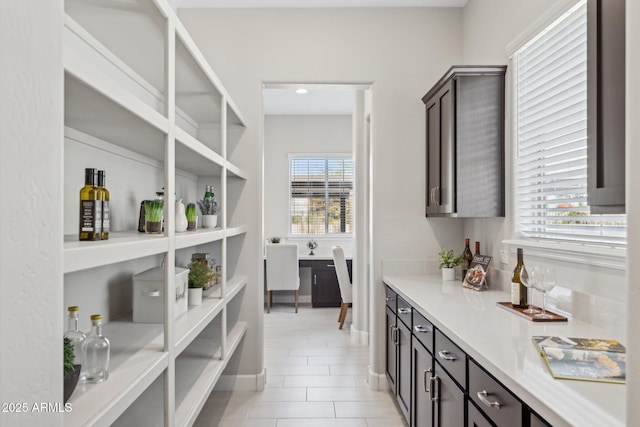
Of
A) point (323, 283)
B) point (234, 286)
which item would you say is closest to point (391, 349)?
point (234, 286)

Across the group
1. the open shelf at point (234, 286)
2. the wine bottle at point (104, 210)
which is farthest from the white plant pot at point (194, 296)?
the wine bottle at point (104, 210)

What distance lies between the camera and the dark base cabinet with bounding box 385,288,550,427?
48.0 inches

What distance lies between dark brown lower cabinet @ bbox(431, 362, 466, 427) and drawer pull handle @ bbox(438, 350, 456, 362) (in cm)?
7

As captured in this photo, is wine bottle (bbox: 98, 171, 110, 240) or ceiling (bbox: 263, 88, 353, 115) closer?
wine bottle (bbox: 98, 171, 110, 240)

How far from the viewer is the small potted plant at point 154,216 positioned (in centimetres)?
174

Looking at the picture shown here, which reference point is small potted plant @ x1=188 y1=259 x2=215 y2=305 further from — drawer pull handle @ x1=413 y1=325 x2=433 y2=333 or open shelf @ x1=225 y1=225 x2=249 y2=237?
drawer pull handle @ x1=413 y1=325 x2=433 y2=333

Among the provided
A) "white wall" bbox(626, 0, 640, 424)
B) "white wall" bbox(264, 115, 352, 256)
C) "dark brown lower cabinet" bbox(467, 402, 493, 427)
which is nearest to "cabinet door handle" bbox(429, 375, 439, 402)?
"dark brown lower cabinet" bbox(467, 402, 493, 427)

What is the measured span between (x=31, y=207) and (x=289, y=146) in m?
6.06

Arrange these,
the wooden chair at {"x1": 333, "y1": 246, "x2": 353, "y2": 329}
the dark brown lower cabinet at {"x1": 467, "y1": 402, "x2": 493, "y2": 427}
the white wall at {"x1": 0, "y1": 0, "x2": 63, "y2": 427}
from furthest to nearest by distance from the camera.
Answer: the wooden chair at {"x1": 333, "y1": 246, "x2": 353, "y2": 329} < the dark brown lower cabinet at {"x1": 467, "y1": 402, "x2": 493, "y2": 427} < the white wall at {"x1": 0, "y1": 0, "x2": 63, "y2": 427}

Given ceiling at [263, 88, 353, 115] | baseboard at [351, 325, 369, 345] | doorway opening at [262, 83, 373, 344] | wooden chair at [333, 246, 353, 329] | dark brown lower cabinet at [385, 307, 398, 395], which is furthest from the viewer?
doorway opening at [262, 83, 373, 344]

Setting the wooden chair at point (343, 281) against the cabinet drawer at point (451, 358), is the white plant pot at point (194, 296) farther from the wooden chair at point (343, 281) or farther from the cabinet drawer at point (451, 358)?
the wooden chair at point (343, 281)

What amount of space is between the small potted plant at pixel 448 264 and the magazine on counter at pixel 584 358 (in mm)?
1489

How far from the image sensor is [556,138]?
2.06m

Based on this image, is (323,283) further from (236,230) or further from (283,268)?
(236,230)
